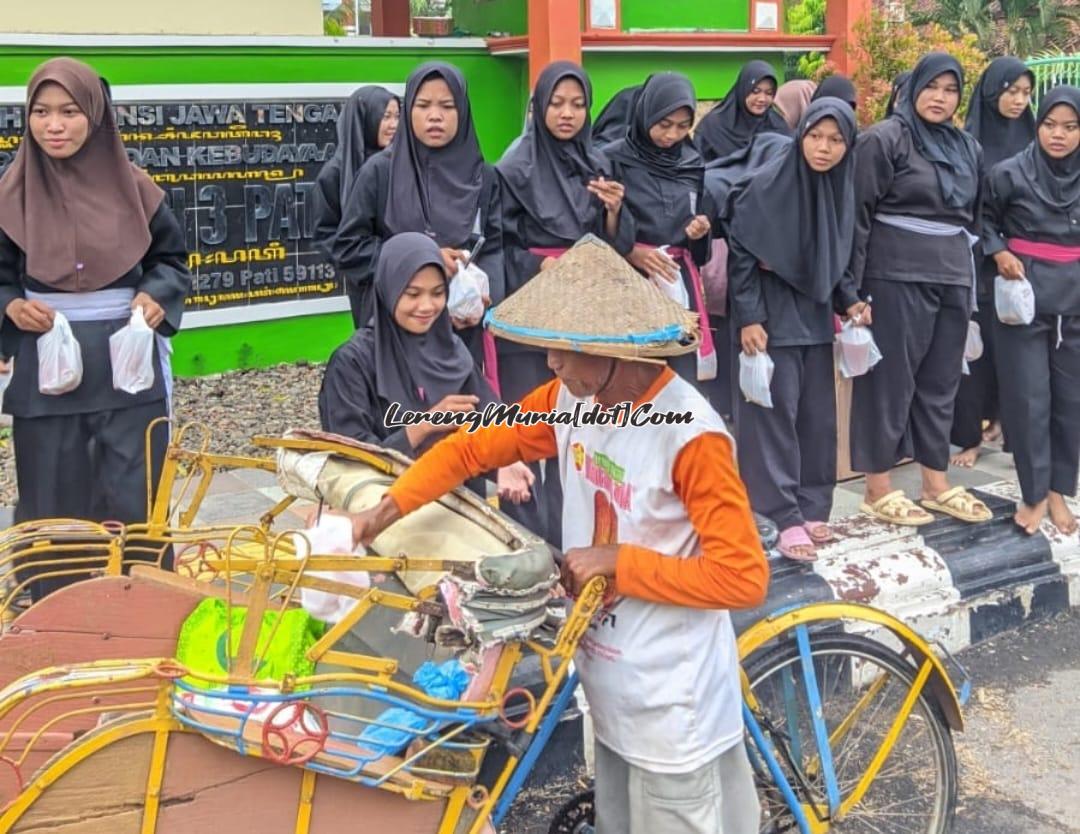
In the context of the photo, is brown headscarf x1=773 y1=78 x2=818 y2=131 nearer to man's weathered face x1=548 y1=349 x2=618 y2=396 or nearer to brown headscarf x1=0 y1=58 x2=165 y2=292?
brown headscarf x1=0 y1=58 x2=165 y2=292

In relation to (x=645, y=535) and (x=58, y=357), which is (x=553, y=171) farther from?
(x=645, y=535)

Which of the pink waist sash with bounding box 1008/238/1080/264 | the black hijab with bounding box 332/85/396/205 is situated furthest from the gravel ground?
the pink waist sash with bounding box 1008/238/1080/264

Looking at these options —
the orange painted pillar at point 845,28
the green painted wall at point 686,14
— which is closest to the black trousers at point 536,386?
the green painted wall at point 686,14

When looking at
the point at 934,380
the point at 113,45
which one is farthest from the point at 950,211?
the point at 113,45

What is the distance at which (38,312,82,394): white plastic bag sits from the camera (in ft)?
11.7

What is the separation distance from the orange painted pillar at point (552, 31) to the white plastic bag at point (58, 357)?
4939mm

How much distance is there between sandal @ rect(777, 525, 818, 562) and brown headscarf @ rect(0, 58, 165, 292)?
7.67 ft

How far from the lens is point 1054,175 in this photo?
14.8 feet

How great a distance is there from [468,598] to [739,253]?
260 cm

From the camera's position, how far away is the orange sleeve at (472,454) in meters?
2.36

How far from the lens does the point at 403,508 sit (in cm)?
233

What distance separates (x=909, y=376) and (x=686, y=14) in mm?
5498

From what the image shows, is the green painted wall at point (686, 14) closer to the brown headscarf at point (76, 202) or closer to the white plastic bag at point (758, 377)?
the white plastic bag at point (758, 377)
